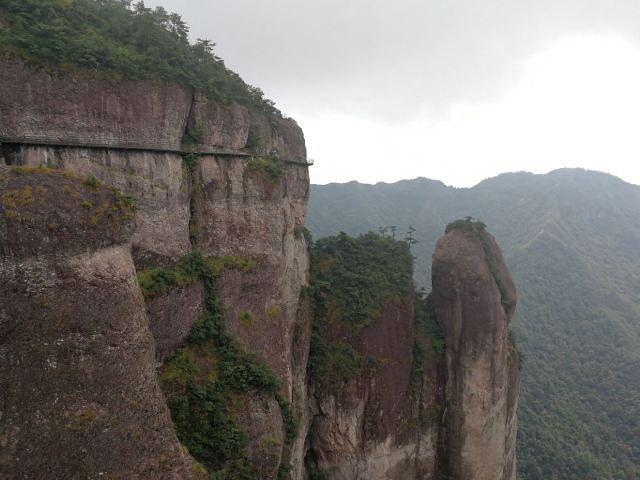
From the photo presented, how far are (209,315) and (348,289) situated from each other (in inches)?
364

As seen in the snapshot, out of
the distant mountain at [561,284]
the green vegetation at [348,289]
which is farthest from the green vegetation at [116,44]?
the distant mountain at [561,284]

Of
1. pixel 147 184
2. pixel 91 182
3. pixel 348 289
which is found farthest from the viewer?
pixel 348 289

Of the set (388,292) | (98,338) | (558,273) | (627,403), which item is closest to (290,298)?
(388,292)

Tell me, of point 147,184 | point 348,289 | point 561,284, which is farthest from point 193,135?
point 561,284

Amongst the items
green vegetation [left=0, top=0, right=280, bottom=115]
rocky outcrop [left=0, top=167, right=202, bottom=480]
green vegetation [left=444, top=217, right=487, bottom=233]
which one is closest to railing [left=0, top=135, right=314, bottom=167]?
green vegetation [left=0, top=0, right=280, bottom=115]

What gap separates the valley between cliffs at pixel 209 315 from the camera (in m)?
9.02

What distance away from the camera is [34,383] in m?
8.63

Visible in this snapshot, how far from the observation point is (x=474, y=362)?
23141 mm

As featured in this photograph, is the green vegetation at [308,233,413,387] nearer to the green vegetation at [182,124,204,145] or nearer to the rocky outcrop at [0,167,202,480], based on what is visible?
the green vegetation at [182,124,204,145]

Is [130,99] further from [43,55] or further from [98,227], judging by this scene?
[98,227]

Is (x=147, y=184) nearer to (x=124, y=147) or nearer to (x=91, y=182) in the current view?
(x=124, y=147)

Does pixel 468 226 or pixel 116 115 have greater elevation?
pixel 116 115

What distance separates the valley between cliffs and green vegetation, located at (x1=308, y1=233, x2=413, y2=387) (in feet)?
0.32

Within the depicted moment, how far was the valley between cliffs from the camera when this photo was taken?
902 cm
